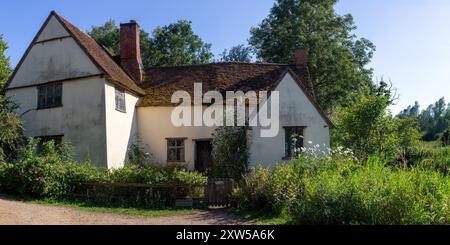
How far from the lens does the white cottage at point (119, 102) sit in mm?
18719

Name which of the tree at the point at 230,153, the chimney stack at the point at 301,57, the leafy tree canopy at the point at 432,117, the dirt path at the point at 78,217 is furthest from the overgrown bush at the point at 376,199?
the leafy tree canopy at the point at 432,117

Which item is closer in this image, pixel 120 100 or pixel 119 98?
pixel 119 98

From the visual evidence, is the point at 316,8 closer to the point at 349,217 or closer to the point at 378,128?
the point at 378,128

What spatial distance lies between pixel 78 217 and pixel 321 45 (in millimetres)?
25567

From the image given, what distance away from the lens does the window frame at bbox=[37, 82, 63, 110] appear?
19.5 m

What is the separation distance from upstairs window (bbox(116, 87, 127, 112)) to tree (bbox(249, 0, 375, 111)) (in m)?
16.9

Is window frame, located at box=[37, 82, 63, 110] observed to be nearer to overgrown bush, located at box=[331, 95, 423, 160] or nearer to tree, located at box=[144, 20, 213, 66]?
overgrown bush, located at box=[331, 95, 423, 160]

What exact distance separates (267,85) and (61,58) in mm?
11403

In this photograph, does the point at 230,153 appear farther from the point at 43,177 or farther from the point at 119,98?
the point at 43,177

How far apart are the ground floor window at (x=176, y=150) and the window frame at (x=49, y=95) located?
20.3 feet

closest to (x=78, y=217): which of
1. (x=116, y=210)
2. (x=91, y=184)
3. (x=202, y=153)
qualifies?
(x=116, y=210)

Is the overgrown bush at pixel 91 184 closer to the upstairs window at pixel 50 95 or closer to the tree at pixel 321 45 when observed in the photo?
the upstairs window at pixel 50 95

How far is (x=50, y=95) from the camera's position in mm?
19719

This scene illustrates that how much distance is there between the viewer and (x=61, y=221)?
10727 mm
